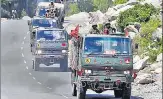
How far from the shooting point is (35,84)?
33812 mm

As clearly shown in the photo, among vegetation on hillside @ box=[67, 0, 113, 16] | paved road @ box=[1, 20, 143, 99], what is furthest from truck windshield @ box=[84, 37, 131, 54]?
vegetation on hillside @ box=[67, 0, 113, 16]

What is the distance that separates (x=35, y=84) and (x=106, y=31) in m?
8.49

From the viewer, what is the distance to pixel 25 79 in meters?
36.1

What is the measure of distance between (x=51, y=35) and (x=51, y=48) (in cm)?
92

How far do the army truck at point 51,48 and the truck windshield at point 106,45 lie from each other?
15.4 metres

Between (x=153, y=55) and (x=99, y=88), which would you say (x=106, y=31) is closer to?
(x=99, y=88)

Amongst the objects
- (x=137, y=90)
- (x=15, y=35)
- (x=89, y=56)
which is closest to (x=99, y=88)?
(x=89, y=56)

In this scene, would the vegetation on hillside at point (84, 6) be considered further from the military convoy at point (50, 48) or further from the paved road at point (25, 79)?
the military convoy at point (50, 48)

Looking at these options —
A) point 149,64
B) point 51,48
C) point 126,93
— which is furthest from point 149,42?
point 126,93

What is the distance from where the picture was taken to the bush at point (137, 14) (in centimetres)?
5622

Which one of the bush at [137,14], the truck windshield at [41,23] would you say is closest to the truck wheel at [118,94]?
the truck windshield at [41,23]

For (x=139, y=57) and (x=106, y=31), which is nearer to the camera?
(x=106, y=31)

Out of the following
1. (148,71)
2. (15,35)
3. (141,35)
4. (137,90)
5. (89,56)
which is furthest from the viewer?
(15,35)

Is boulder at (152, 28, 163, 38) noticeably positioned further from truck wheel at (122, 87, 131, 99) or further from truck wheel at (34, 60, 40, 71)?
truck wheel at (122, 87, 131, 99)
